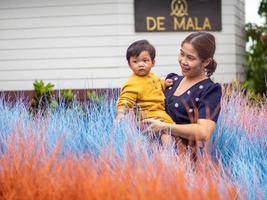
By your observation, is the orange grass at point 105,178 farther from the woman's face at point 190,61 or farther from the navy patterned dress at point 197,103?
the woman's face at point 190,61

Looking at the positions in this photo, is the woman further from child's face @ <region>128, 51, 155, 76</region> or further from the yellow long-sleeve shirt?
child's face @ <region>128, 51, 155, 76</region>

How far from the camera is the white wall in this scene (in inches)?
405

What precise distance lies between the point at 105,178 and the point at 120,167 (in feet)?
0.80

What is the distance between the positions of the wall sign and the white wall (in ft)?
0.36

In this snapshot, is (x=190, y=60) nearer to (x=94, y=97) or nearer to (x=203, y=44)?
(x=203, y=44)

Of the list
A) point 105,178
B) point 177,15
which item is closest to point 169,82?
point 105,178

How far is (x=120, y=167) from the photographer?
2.91 meters

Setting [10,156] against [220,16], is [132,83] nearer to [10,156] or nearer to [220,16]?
[10,156]

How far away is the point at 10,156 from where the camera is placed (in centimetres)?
322

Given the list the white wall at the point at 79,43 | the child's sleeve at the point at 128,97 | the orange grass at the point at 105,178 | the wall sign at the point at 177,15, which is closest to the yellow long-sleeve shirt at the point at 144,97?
the child's sleeve at the point at 128,97

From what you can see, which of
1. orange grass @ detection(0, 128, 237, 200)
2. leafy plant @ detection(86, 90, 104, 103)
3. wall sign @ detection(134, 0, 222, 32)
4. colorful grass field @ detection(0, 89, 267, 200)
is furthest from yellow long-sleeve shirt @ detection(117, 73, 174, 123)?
wall sign @ detection(134, 0, 222, 32)

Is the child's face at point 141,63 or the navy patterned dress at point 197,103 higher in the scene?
the child's face at point 141,63

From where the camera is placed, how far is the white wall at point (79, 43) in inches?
405

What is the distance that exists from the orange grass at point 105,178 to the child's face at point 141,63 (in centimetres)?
68
